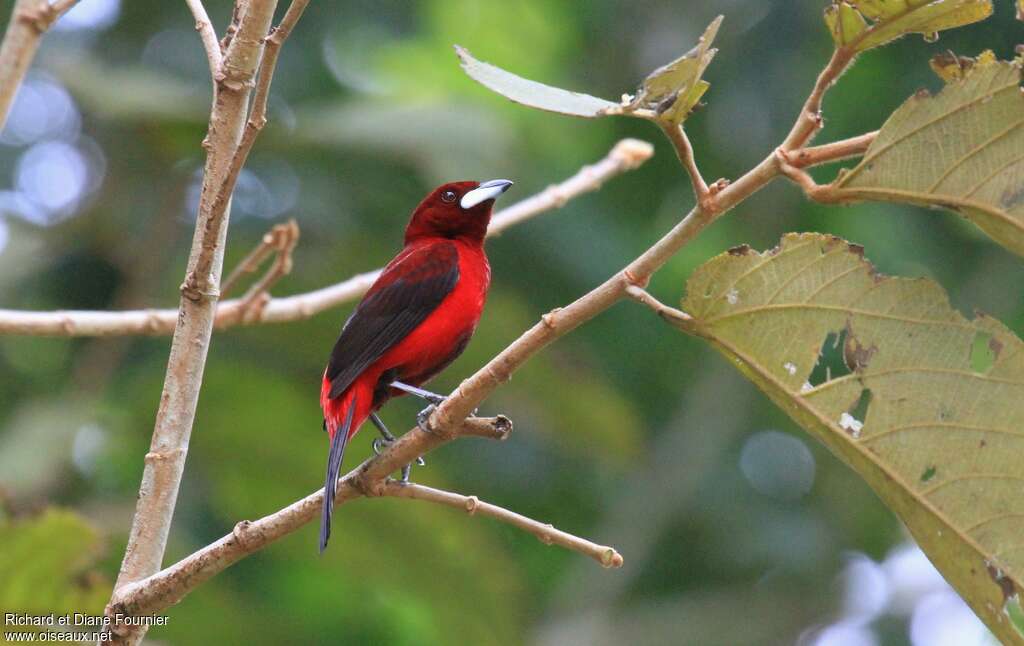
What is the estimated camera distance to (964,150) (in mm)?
1842

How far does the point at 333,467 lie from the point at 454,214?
5.53 feet

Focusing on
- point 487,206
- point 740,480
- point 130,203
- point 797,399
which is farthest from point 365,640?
point 797,399

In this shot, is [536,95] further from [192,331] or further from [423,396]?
[423,396]

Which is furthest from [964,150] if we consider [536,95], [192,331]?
[192,331]

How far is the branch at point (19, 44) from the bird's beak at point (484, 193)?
2313 millimetres

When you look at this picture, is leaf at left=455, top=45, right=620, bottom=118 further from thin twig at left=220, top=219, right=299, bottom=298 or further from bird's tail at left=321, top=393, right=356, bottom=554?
thin twig at left=220, top=219, right=299, bottom=298

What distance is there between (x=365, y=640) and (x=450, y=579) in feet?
10.2

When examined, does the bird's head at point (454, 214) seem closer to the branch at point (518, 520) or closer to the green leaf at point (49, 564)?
the green leaf at point (49, 564)

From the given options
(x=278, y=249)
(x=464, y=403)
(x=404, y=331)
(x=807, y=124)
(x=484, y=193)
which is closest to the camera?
(x=807, y=124)

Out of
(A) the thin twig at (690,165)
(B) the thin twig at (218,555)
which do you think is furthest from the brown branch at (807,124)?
(B) the thin twig at (218,555)

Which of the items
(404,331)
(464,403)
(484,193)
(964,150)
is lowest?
(464,403)

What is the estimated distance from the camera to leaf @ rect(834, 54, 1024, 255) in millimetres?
1831

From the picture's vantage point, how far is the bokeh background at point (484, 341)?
4.56m

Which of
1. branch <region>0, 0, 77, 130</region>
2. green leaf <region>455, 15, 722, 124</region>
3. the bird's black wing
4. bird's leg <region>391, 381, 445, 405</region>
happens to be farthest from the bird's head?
branch <region>0, 0, 77, 130</region>
